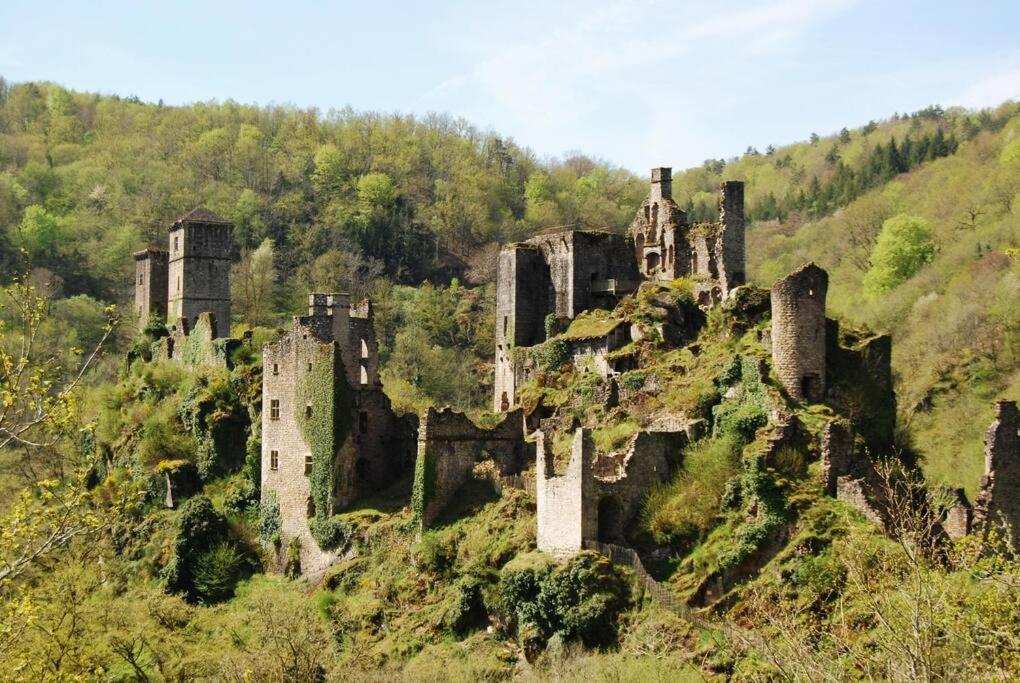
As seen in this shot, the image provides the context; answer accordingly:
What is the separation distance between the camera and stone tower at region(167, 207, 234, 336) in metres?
61.8

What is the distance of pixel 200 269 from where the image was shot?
62.5m

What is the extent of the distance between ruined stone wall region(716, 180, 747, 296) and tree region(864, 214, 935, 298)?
106 ft

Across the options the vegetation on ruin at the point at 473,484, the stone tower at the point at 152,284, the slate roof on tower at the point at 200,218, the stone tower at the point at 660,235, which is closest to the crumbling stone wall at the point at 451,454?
the vegetation on ruin at the point at 473,484

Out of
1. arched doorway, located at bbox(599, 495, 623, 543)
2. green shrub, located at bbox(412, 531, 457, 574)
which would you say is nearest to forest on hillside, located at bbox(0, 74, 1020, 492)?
green shrub, located at bbox(412, 531, 457, 574)

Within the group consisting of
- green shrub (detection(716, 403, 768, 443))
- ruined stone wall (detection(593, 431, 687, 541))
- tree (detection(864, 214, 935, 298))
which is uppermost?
tree (detection(864, 214, 935, 298))

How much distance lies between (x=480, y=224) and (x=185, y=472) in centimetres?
4615

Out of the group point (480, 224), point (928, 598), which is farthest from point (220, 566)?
point (480, 224)

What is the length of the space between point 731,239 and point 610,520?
12.5 metres

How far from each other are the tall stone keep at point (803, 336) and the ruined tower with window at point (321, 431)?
41.8 ft

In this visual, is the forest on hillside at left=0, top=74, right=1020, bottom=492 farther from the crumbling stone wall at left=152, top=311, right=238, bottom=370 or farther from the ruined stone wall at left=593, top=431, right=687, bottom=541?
the ruined stone wall at left=593, top=431, right=687, bottom=541

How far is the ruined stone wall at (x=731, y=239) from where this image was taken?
4375cm

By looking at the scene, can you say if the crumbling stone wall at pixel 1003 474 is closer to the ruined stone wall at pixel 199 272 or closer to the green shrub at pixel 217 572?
the green shrub at pixel 217 572

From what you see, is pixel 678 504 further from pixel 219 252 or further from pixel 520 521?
pixel 219 252

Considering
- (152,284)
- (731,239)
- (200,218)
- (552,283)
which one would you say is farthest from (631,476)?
(152,284)
